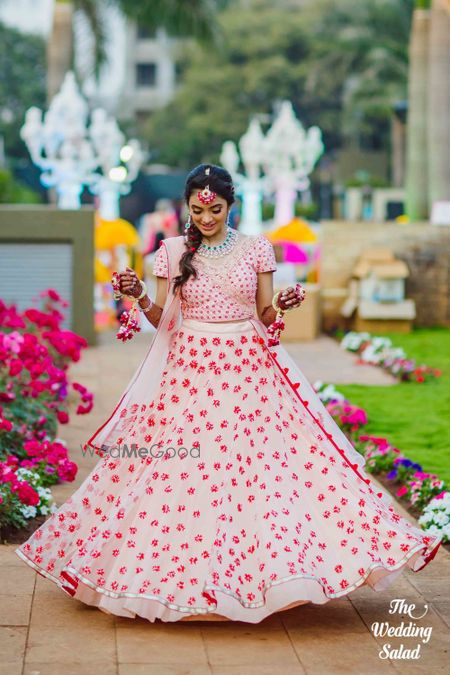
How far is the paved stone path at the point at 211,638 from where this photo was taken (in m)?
4.45

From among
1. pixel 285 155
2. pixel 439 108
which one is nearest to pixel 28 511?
pixel 439 108

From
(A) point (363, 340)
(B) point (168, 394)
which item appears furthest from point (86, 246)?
(B) point (168, 394)

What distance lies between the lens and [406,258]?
16.5 m

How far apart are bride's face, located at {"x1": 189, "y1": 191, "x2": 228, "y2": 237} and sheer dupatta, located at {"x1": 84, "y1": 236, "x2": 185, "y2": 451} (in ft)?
0.44

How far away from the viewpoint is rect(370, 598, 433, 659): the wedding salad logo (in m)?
4.66

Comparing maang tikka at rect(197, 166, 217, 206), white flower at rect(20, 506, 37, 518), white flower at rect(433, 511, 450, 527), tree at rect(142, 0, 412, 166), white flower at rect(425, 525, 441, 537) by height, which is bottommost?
white flower at rect(425, 525, 441, 537)

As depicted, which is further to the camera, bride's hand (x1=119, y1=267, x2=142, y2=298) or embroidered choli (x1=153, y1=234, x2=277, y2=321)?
embroidered choli (x1=153, y1=234, x2=277, y2=321)

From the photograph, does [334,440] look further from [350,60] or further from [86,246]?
→ [350,60]

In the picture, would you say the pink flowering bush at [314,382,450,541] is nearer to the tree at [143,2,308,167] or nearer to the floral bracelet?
the floral bracelet

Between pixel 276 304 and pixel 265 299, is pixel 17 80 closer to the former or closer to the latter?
pixel 265 299

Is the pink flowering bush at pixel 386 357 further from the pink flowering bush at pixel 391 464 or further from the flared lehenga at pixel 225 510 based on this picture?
the flared lehenga at pixel 225 510

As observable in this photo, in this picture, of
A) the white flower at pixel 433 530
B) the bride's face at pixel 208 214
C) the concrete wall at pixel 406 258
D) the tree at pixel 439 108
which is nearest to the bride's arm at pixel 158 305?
the bride's face at pixel 208 214

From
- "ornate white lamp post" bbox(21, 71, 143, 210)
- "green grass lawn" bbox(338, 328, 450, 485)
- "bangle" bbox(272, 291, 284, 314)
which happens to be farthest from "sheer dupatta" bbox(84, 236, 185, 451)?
"ornate white lamp post" bbox(21, 71, 143, 210)

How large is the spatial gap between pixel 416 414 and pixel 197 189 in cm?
531
